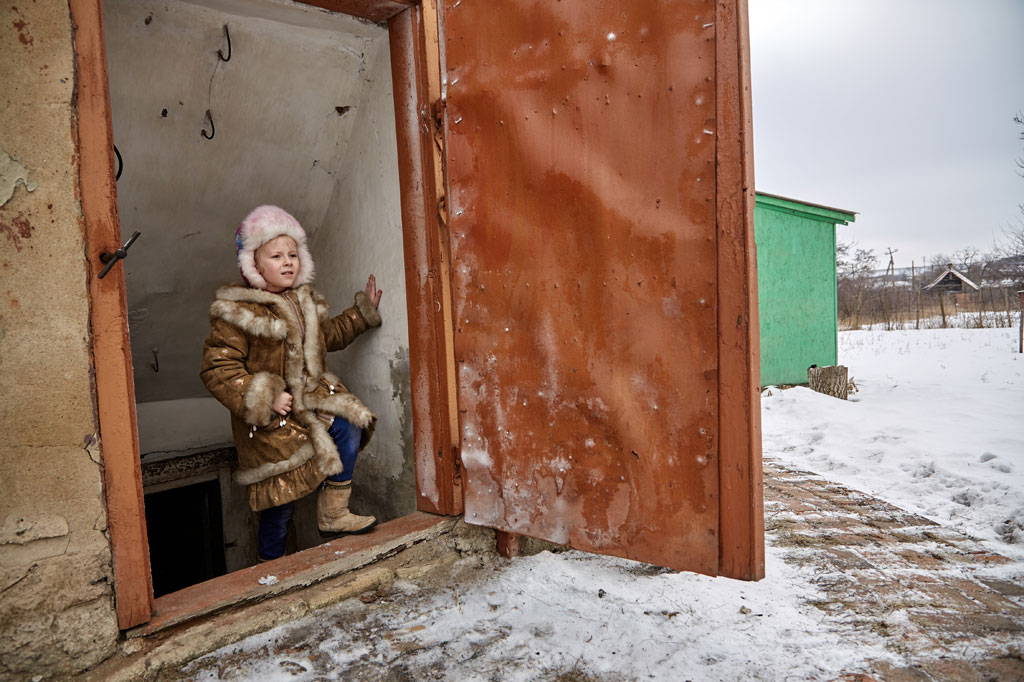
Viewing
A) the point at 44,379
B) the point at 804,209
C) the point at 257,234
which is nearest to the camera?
the point at 44,379

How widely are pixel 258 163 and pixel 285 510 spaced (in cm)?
186

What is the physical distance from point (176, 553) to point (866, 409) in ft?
21.8

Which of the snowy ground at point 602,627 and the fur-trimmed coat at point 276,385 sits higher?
the fur-trimmed coat at point 276,385

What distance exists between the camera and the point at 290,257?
2713 millimetres

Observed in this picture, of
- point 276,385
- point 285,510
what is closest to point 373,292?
point 276,385

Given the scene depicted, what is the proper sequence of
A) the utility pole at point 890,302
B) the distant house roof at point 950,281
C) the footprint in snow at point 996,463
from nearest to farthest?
the footprint in snow at point 996,463 → the utility pole at point 890,302 → the distant house roof at point 950,281

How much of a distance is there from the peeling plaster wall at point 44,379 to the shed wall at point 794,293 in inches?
322

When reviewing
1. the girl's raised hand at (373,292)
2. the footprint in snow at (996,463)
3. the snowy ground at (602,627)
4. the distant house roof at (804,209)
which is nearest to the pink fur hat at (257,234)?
the girl's raised hand at (373,292)

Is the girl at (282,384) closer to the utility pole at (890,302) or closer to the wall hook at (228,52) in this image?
the wall hook at (228,52)

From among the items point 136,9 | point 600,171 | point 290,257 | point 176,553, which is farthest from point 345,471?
point 176,553

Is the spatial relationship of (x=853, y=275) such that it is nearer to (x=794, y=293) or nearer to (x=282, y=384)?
(x=794, y=293)

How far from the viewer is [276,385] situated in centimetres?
250

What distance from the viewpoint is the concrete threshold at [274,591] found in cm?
175

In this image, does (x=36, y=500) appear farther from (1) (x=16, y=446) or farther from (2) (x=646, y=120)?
(2) (x=646, y=120)
